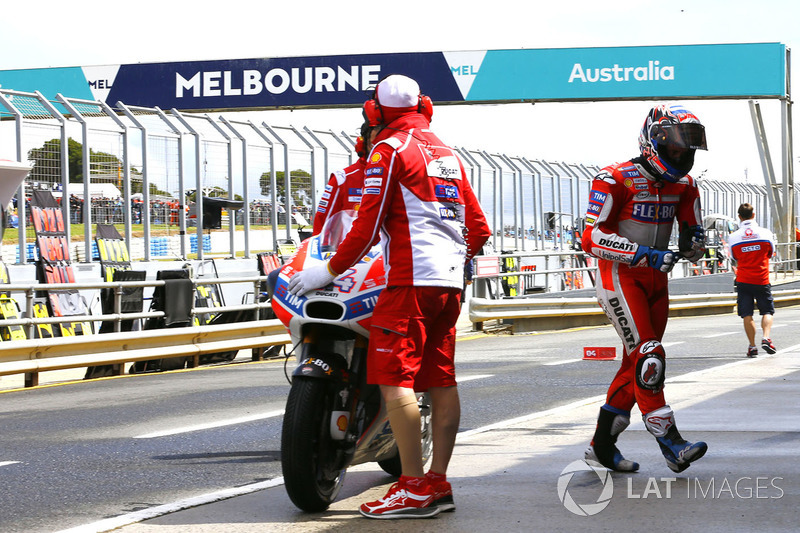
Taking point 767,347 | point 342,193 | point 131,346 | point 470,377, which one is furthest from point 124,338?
Answer: point 767,347

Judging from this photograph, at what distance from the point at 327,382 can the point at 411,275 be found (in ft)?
1.89

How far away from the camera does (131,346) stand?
45.3 ft

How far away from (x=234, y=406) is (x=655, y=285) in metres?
4.82

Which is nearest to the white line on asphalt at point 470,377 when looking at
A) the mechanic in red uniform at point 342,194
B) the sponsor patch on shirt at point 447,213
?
the mechanic in red uniform at point 342,194

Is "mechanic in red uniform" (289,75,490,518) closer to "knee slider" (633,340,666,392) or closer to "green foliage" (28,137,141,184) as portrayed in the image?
"knee slider" (633,340,666,392)

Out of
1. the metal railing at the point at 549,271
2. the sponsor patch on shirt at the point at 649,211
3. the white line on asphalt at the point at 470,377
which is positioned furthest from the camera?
the metal railing at the point at 549,271

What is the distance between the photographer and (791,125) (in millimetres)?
34281

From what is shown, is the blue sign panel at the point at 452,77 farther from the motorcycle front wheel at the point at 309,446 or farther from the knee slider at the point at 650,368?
the motorcycle front wheel at the point at 309,446

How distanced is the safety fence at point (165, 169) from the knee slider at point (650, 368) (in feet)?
46.9

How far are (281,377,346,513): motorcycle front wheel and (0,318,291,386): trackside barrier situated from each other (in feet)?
24.9

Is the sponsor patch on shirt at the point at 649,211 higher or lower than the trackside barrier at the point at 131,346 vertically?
higher

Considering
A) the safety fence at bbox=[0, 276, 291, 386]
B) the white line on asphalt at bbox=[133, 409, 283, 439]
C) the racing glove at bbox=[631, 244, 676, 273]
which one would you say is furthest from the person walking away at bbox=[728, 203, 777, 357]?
the racing glove at bbox=[631, 244, 676, 273]

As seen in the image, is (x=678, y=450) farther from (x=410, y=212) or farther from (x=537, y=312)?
(x=537, y=312)

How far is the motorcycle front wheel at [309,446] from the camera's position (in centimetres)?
501
